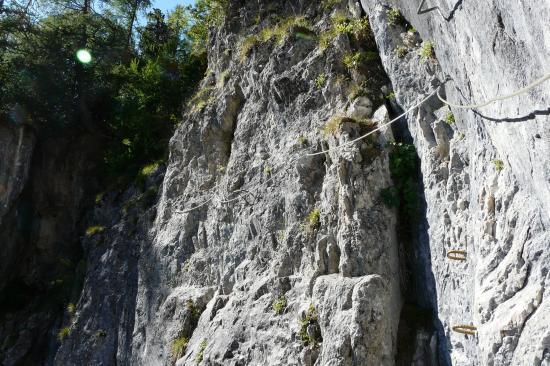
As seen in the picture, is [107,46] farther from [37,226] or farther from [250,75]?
[250,75]

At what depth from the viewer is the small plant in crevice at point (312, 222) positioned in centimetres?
887

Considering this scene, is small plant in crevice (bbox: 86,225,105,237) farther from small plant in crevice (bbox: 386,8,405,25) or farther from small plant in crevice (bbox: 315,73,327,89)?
small plant in crevice (bbox: 386,8,405,25)

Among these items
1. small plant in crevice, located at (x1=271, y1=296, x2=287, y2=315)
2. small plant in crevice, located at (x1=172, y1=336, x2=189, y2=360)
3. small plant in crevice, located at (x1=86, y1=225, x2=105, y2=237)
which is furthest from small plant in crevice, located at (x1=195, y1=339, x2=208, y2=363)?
small plant in crevice, located at (x1=86, y1=225, x2=105, y2=237)

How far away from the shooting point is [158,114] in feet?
51.2

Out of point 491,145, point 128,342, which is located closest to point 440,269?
point 491,145

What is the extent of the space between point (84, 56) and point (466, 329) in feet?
46.4

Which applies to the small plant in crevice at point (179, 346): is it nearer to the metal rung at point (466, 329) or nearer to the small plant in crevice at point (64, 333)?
the small plant in crevice at point (64, 333)

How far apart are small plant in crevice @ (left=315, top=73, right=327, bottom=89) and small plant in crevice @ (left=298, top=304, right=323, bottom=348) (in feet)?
12.0

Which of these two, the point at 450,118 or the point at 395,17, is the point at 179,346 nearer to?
the point at 450,118

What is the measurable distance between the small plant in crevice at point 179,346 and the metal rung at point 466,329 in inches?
209

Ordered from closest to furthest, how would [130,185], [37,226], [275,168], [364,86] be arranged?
[364,86]
[275,168]
[130,185]
[37,226]

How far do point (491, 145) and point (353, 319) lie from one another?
8.04ft

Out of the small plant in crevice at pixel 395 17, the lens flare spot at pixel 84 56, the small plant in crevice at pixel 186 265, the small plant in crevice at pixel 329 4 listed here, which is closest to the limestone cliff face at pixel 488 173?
the small plant in crevice at pixel 395 17

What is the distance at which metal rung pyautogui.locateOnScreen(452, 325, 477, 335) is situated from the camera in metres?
6.18
